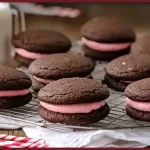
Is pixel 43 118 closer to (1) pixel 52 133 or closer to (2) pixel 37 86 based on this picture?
(1) pixel 52 133

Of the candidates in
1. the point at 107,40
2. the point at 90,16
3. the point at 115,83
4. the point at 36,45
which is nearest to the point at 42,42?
the point at 36,45

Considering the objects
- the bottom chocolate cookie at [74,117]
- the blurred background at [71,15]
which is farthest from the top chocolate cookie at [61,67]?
the blurred background at [71,15]

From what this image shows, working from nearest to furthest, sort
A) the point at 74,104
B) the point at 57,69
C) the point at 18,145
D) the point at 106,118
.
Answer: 1. the point at 18,145
2. the point at 74,104
3. the point at 106,118
4. the point at 57,69

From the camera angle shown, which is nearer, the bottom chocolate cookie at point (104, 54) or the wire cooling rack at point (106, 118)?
the wire cooling rack at point (106, 118)

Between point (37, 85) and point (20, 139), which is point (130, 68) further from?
point (20, 139)

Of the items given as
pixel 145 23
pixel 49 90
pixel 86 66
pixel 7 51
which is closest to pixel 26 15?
pixel 145 23

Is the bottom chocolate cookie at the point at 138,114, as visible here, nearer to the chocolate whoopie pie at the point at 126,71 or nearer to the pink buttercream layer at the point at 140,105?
the pink buttercream layer at the point at 140,105
